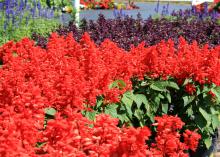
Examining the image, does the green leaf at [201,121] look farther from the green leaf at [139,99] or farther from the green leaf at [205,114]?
the green leaf at [139,99]

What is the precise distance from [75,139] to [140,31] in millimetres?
6633

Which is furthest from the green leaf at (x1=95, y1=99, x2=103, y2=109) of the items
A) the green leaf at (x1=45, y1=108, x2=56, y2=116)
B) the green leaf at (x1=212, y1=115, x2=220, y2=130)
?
the green leaf at (x1=212, y1=115, x2=220, y2=130)

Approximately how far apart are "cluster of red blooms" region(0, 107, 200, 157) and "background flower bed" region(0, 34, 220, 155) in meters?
0.56

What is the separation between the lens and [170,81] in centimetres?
515

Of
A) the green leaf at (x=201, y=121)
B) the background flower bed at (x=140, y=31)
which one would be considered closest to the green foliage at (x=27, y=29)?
the background flower bed at (x=140, y=31)

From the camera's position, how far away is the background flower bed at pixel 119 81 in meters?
3.68

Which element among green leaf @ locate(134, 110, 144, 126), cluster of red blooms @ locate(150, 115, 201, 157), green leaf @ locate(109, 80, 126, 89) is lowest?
green leaf @ locate(134, 110, 144, 126)

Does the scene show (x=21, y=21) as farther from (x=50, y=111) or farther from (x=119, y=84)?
(x=50, y=111)

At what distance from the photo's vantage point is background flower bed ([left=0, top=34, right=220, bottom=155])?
12.1 ft

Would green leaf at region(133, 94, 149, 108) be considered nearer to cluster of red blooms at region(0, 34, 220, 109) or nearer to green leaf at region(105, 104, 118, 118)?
cluster of red blooms at region(0, 34, 220, 109)

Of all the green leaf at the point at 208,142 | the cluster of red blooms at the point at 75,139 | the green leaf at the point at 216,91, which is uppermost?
the cluster of red blooms at the point at 75,139

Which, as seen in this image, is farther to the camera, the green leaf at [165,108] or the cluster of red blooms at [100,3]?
the cluster of red blooms at [100,3]

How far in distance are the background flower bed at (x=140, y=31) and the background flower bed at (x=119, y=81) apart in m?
2.23

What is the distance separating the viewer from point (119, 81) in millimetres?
4559
